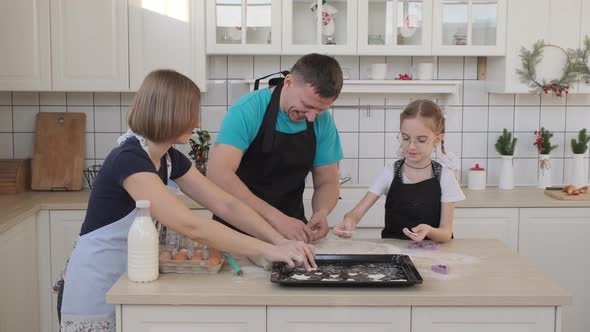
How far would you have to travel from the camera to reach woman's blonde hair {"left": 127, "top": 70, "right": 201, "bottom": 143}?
6.26ft

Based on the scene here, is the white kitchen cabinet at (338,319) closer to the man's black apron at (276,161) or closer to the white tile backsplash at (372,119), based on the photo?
the man's black apron at (276,161)

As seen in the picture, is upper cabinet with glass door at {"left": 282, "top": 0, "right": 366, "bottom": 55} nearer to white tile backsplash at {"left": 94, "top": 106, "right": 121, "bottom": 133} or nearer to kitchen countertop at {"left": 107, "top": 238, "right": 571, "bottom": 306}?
white tile backsplash at {"left": 94, "top": 106, "right": 121, "bottom": 133}

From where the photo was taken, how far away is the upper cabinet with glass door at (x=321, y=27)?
3.71 meters

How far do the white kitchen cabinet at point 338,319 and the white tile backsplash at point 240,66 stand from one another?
238 cm

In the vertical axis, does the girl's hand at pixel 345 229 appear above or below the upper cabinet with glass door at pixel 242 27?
below

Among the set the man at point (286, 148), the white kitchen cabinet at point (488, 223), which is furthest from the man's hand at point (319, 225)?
the white kitchen cabinet at point (488, 223)

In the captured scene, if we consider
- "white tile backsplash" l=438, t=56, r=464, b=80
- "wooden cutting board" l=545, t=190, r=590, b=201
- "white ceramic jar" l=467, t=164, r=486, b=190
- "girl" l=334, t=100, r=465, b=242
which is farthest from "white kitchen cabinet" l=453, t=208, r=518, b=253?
"girl" l=334, t=100, r=465, b=242

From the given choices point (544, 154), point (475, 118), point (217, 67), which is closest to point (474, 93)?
point (475, 118)

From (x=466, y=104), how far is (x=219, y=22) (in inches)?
57.4

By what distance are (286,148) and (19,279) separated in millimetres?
1552

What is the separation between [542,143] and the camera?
4043 mm

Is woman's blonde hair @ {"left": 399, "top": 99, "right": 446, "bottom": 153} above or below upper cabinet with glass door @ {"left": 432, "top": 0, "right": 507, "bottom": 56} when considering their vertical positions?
below

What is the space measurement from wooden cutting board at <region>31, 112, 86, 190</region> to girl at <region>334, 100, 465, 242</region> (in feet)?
6.54

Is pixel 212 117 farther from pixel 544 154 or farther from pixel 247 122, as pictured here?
pixel 544 154
